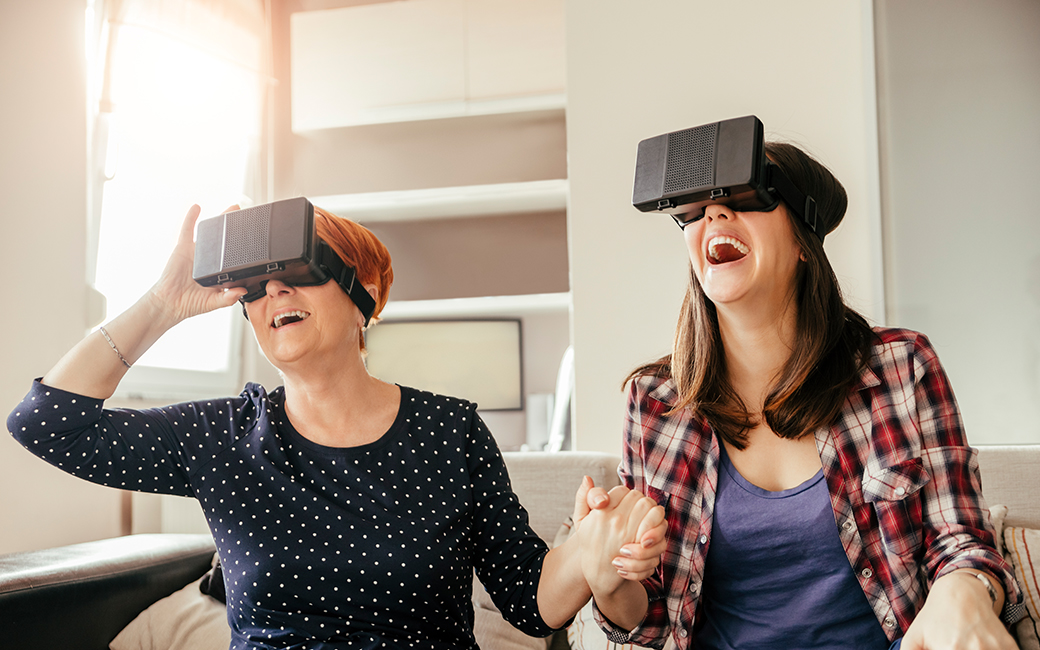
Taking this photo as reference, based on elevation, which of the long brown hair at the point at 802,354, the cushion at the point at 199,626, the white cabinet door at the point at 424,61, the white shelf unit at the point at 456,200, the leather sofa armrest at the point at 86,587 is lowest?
the cushion at the point at 199,626

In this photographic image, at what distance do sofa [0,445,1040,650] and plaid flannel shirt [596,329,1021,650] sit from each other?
497 mm

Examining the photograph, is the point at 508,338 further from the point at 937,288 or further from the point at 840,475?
the point at 840,475

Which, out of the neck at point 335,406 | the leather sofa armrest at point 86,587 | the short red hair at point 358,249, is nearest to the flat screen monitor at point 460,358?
the leather sofa armrest at point 86,587

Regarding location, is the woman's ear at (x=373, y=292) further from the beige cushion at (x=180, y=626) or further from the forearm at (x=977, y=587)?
the forearm at (x=977, y=587)

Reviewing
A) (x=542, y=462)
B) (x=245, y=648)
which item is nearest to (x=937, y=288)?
(x=542, y=462)

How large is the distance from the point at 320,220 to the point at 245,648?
0.59 meters

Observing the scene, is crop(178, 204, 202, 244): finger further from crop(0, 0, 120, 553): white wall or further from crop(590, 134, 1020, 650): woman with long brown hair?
crop(0, 0, 120, 553): white wall

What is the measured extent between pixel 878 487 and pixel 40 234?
1.85m

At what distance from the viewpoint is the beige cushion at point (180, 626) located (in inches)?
58.2

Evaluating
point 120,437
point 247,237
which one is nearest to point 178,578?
point 120,437

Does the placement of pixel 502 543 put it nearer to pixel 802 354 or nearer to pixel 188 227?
pixel 802 354

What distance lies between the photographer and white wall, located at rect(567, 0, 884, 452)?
214 centimetres

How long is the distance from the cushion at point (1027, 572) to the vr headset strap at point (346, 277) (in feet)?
3.95

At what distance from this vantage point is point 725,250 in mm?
1057
